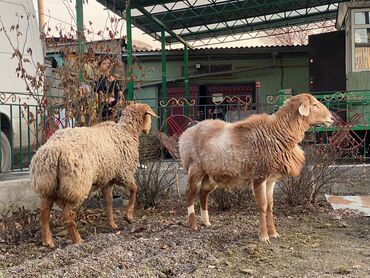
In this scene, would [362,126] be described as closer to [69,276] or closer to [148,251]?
[148,251]

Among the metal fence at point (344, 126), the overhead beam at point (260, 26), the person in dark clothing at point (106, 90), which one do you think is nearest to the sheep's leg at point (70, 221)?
the person in dark clothing at point (106, 90)

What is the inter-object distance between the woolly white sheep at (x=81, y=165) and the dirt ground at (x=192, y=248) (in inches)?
15.3

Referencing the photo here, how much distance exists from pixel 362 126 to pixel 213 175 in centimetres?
571

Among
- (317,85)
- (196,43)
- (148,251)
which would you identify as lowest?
(148,251)

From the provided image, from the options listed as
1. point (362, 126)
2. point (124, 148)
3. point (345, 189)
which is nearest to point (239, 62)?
point (362, 126)

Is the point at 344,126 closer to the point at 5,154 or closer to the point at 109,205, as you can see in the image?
the point at 109,205

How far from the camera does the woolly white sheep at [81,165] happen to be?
4.95 metres

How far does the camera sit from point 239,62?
63.1 ft

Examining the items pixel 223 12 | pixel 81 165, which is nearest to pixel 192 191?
pixel 81 165

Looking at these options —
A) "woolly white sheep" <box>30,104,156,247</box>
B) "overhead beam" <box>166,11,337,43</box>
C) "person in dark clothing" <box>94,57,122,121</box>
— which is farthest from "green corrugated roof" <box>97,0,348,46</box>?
"woolly white sheep" <box>30,104,156,247</box>

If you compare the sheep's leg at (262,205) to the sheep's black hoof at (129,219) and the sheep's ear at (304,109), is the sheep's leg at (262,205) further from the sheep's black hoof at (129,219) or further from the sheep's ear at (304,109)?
the sheep's black hoof at (129,219)

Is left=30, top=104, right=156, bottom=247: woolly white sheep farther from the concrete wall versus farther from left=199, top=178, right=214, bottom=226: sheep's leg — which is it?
the concrete wall

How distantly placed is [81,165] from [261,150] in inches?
77.8

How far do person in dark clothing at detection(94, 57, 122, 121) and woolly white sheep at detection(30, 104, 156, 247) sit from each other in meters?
0.63
